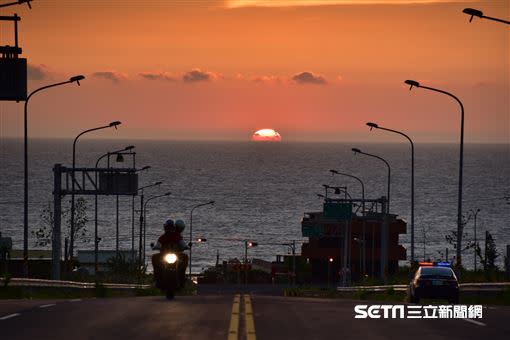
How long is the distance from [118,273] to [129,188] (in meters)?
26.1

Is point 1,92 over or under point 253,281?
over

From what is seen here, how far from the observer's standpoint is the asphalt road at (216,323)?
2114 centimetres

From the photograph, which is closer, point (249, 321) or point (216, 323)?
point (216, 323)

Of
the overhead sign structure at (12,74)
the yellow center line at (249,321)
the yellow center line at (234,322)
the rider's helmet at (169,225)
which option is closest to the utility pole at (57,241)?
the overhead sign structure at (12,74)

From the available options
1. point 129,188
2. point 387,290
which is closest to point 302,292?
point 129,188

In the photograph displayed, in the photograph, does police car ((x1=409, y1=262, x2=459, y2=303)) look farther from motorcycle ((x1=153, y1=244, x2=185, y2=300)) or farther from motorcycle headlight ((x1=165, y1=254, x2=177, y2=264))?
motorcycle headlight ((x1=165, y1=254, x2=177, y2=264))

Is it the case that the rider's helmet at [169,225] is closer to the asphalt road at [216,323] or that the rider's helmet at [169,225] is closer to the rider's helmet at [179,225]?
the rider's helmet at [179,225]

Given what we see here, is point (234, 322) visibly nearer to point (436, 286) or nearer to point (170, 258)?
point (170, 258)

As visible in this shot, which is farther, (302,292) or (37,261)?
(37,261)

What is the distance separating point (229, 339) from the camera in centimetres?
2019

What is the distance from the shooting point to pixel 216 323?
23000 mm

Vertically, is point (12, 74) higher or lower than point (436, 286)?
higher

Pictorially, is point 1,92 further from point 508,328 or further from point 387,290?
point 508,328

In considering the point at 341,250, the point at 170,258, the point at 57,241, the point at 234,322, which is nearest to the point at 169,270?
the point at 170,258
